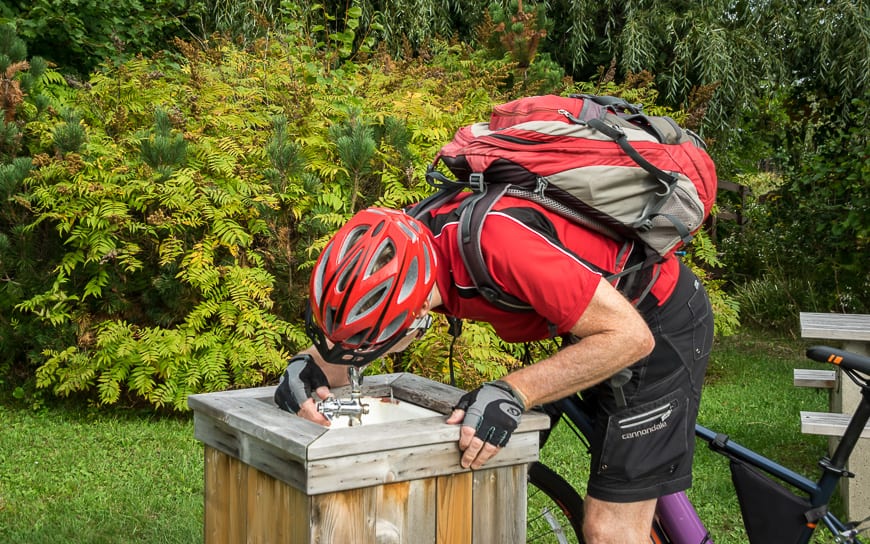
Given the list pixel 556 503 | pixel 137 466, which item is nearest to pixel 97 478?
pixel 137 466

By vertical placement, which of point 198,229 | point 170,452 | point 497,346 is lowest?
point 170,452

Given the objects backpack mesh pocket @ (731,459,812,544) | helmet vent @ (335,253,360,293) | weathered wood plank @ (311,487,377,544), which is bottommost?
backpack mesh pocket @ (731,459,812,544)

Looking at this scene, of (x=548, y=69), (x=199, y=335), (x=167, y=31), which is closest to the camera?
(x=199, y=335)

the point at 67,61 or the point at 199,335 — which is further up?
the point at 67,61

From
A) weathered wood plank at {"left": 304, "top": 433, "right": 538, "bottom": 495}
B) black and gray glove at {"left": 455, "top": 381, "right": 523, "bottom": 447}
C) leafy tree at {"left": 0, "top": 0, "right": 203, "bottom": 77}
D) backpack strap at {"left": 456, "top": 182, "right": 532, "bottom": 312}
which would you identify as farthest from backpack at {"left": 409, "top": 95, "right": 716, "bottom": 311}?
leafy tree at {"left": 0, "top": 0, "right": 203, "bottom": 77}

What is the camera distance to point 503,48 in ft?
28.0

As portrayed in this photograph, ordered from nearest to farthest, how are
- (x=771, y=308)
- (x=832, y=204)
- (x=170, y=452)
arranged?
(x=170, y=452), (x=832, y=204), (x=771, y=308)

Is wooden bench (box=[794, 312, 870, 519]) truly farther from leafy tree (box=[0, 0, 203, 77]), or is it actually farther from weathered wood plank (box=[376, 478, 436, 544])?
leafy tree (box=[0, 0, 203, 77])

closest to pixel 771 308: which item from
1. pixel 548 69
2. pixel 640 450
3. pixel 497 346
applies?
pixel 548 69

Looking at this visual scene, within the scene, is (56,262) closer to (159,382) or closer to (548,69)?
(159,382)

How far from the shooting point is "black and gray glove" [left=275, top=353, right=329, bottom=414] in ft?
8.38

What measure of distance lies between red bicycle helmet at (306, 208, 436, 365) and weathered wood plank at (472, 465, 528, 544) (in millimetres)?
426

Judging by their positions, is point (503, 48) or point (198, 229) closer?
point (198, 229)

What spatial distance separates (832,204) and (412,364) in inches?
209
